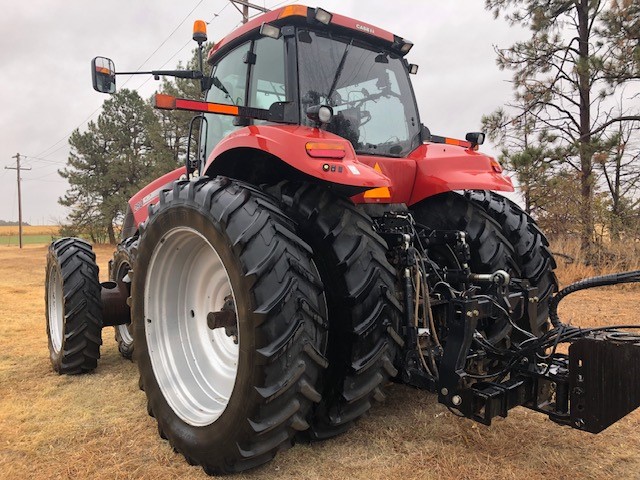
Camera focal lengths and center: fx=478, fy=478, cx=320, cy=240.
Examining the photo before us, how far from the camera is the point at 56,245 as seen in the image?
4.31 metres

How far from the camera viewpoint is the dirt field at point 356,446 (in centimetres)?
232

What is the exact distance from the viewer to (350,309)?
2.30 metres

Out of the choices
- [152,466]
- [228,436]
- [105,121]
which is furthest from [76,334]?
[105,121]

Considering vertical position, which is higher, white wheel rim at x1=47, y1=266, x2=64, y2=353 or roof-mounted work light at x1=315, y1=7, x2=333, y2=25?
roof-mounted work light at x1=315, y1=7, x2=333, y2=25

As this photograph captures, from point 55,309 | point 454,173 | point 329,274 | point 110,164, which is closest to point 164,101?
point 329,274

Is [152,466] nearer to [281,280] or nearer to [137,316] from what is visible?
[137,316]

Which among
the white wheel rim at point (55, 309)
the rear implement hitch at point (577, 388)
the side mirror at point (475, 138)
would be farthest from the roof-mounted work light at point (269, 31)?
the white wheel rim at point (55, 309)

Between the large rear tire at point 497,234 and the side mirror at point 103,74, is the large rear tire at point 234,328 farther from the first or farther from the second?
the large rear tire at point 497,234

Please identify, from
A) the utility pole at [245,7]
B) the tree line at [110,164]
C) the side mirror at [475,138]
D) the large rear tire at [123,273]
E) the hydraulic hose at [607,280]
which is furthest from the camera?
the tree line at [110,164]

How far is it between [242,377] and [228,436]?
29 centimetres

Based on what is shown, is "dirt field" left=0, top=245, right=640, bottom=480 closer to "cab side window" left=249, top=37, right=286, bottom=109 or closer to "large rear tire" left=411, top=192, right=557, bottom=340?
"large rear tire" left=411, top=192, right=557, bottom=340

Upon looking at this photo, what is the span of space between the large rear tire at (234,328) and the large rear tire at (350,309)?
15cm

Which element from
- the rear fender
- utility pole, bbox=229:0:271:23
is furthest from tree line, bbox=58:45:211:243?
the rear fender

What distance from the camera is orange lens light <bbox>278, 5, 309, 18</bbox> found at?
113 inches
